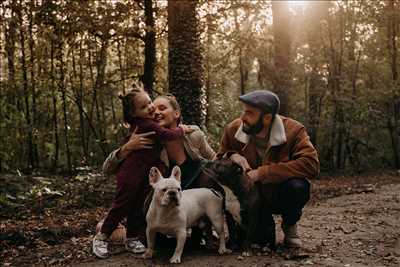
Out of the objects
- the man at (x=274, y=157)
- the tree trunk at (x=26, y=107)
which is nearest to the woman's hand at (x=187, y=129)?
the man at (x=274, y=157)

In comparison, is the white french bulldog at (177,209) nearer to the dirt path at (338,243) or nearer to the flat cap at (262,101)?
the dirt path at (338,243)

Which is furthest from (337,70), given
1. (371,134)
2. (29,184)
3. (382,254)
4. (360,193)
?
(382,254)

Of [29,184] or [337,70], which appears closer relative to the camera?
[29,184]

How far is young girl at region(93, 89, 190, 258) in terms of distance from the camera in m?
4.98

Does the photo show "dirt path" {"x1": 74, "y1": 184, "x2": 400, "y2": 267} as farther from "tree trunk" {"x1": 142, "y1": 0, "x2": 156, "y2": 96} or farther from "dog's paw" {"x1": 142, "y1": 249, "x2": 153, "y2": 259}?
"tree trunk" {"x1": 142, "y1": 0, "x2": 156, "y2": 96}

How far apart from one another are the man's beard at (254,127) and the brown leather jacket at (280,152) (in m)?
0.09

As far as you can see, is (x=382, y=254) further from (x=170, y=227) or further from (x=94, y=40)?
(x=94, y=40)

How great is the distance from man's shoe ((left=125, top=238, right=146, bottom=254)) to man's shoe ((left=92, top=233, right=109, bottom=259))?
21 cm

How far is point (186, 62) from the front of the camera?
8.75 metres

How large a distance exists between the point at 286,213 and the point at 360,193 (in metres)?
6.95

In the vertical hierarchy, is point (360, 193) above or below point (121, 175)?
below

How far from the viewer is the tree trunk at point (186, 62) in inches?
341

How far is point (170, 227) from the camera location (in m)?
4.51

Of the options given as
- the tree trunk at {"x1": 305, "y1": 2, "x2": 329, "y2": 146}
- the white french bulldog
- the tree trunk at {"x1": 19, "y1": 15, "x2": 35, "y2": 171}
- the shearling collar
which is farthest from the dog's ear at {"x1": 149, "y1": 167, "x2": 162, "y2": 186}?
the tree trunk at {"x1": 305, "y1": 2, "x2": 329, "y2": 146}
